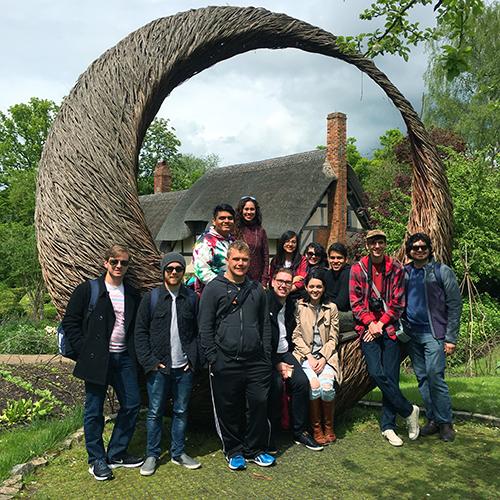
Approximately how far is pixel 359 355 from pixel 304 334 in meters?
0.68

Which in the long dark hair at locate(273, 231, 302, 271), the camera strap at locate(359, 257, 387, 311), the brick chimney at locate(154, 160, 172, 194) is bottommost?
the camera strap at locate(359, 257, 387, 311)

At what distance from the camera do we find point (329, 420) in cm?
431

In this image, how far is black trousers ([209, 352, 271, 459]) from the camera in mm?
3719

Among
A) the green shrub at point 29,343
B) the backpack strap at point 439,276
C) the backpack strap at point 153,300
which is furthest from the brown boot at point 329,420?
the green shrub at point 29,343

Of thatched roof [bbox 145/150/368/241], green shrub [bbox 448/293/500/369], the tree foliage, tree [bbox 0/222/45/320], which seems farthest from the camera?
thatched roof [bbox 145/150/368/241]

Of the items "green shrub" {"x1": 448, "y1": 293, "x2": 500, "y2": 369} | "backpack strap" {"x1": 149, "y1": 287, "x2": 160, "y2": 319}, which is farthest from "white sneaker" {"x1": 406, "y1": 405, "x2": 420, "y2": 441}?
"green shrub" {"x1": 448, "y1": 293, "x2": 500, "y2": 369}

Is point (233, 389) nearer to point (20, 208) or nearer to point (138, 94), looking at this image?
point (138, 94)

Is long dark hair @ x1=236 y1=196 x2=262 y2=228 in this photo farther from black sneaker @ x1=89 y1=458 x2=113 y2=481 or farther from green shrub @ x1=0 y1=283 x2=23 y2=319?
green shrub @ x1=0 y1=283 x2=23 y2=319

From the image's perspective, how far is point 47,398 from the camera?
5.54m

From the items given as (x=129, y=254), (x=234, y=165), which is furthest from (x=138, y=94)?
(x=234, y=165)

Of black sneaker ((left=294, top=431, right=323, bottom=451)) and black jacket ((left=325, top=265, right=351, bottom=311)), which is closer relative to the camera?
black sneaker ((left=294, top=431, right=323, bottom=451))

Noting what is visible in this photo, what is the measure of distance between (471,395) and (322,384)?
2.91 m

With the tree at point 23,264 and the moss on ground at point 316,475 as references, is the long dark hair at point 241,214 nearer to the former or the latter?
the moss on ground at point 316,475

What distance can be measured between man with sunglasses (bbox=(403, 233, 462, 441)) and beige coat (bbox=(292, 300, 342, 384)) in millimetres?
674
